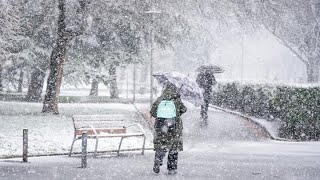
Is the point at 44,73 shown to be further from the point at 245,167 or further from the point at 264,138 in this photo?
the point at 245,167

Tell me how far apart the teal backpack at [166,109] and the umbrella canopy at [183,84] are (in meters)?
0.53

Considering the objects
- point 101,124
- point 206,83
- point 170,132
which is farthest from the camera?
point 206,83

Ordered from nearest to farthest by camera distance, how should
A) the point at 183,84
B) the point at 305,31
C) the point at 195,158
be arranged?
the point at 183,84, the point at 195,158, the point at 305,31

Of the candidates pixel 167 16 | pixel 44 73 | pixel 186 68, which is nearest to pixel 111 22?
pixel 167 16

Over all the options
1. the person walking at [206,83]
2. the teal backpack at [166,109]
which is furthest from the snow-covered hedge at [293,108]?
the teal backpack at [166,109]

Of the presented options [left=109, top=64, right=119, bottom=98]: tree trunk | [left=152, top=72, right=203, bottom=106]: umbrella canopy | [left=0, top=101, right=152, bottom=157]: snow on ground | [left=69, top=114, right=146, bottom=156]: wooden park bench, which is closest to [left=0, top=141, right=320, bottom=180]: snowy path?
[left=69, top=114, right=146, bottom=156]: wooden park bench

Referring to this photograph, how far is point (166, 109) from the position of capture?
988 cm

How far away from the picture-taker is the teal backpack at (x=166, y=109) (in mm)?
9867

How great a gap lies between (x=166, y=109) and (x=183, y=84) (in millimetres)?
Result: 945

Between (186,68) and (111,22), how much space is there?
50.1 meters

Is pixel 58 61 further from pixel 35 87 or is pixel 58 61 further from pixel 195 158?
pixel 35 87

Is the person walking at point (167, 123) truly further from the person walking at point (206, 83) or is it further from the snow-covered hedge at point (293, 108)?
the person walking at point (206, 83)

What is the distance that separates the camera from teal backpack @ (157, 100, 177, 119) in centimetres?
987

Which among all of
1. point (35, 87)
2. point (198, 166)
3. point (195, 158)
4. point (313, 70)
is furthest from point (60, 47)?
point (313, 70)
